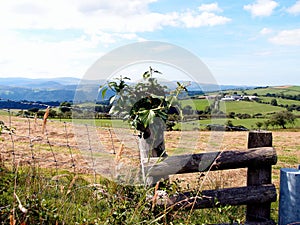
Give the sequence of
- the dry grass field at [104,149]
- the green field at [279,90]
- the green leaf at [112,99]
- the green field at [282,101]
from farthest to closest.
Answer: the green field at [279,90] → the green field at [282,101] → the dry grass field at [104,149] → the green leaf at [112,99]

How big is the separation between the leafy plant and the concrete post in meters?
1.50

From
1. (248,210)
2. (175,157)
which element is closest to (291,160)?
(248,210)

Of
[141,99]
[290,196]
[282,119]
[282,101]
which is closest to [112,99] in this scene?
[141,99]

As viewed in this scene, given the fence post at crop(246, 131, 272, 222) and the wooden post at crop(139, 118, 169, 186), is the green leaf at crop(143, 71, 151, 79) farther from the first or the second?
the fence post at crop(246, 131, 272, 222)

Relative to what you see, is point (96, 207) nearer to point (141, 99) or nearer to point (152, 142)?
point (152, 142)

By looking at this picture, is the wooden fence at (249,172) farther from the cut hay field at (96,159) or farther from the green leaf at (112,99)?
the green leaf at (112,99)

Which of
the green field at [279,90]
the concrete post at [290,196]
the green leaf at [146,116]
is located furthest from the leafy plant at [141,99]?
the green field at [279,90]

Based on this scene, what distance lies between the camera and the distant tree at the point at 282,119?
21.7 meters

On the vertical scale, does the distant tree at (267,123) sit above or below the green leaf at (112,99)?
below

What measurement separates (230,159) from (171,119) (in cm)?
92

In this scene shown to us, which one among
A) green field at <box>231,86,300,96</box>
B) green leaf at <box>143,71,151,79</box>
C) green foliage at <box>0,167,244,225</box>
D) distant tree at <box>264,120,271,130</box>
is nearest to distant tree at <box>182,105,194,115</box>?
green leaf at <box>143,71,151,79</box>

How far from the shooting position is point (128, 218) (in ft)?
9.10

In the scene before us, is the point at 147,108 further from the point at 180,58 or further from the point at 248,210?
the point at 248,210

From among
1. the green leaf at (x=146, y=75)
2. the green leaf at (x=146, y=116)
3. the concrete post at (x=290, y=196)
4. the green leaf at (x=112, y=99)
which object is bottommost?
the concrete post at (x=290, y=196)
